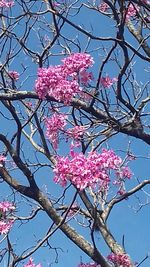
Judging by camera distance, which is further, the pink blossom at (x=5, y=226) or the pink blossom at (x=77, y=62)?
the pink blossom at (x=5, y=226)

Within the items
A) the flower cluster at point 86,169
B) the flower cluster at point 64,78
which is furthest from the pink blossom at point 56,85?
the flower cluster at point 86,169

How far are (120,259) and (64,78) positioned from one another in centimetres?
241

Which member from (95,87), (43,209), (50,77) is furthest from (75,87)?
(43,209)

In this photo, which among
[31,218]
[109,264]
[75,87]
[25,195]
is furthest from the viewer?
[31,218]

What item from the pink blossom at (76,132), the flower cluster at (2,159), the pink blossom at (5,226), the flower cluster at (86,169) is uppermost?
the flower cluster at (2,159)

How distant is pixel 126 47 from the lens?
5.03 meters

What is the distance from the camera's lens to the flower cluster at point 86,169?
408 cm

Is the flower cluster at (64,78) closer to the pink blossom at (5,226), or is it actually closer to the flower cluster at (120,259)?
the pink blossom at (5,226)

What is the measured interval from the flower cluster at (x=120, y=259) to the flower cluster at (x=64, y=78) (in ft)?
6.97

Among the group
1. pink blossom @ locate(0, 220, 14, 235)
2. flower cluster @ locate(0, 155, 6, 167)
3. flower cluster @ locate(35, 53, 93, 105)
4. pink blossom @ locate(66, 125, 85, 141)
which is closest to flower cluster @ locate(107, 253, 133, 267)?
pink blossom @ locate(0, 220, 14, 235)

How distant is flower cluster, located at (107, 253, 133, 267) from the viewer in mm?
5996

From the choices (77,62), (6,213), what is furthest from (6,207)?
(77,62)

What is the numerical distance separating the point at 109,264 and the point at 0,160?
1.80m

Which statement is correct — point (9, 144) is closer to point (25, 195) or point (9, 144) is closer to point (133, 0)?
point (25, 195)
